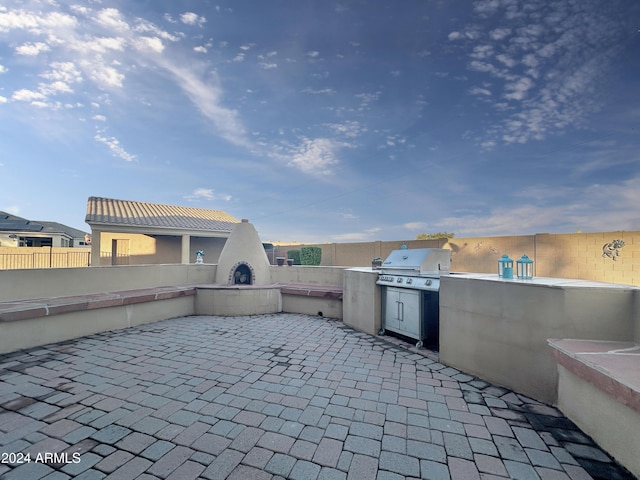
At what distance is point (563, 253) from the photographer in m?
7.47

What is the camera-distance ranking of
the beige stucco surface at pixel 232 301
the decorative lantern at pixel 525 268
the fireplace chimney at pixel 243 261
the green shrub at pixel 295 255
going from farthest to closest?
the green shrub at pixel 295 255, the fireplace chimney at pixel 243 261, the beige stucco surface at pixel 232 301, the decorative lantern at pixel 525 268

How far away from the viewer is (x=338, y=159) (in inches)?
497

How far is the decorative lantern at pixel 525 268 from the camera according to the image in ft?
10.8

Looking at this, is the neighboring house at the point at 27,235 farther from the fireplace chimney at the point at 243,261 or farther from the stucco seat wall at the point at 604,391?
the stucco seat wall at the point at 604,391

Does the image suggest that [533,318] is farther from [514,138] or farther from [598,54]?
[514,138]

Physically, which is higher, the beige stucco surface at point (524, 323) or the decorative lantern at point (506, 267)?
the decorative lantern at point (506, 267)

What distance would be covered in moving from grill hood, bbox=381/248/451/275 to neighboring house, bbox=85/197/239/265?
38.3ft

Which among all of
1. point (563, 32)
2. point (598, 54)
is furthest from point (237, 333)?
point (598, 54)

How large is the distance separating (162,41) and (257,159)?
282 inches

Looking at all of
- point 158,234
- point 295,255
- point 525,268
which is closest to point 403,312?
point 525,268

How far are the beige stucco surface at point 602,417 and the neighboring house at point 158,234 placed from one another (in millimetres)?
14060

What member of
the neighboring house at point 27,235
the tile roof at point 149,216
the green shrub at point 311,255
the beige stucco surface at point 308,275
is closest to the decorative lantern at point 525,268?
the beige stucco surface at point 308,275

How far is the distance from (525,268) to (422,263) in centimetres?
141

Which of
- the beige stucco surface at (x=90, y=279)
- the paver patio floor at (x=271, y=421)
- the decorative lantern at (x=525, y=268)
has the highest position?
the decorative lantern at (x=525, y=268)
